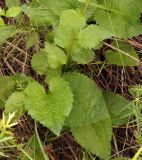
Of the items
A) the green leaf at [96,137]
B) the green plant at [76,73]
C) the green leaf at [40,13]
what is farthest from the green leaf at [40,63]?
the green leaf at [96,137]

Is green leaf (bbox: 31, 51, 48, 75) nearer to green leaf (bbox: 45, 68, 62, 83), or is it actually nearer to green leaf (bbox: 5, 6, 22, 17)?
→ green leaf (bbox: 45, 68, 62, 83)

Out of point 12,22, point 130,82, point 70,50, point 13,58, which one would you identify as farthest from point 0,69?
point 130,82

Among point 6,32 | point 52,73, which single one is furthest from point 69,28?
point 6,32

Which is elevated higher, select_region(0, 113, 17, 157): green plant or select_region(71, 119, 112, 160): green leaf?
select_region(0, 113, 17, 157): green plant

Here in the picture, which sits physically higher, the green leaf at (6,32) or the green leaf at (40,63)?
the green leaf at (6,32)

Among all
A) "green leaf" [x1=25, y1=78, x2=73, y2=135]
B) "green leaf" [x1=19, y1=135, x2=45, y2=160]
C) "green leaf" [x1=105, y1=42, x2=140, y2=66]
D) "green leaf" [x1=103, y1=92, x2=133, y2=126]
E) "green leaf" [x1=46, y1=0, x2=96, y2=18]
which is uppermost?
"green leaf" [x1=46, y1=0, x2=96, y2=18]

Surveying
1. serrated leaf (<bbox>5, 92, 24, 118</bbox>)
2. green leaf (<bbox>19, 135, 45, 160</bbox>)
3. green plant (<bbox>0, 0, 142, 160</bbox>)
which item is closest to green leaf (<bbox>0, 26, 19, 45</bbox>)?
green plant (<bbox>0, 0, 142, 160</bbox>)

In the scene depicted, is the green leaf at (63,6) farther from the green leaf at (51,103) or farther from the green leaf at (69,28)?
the green leaf at (51,103)
